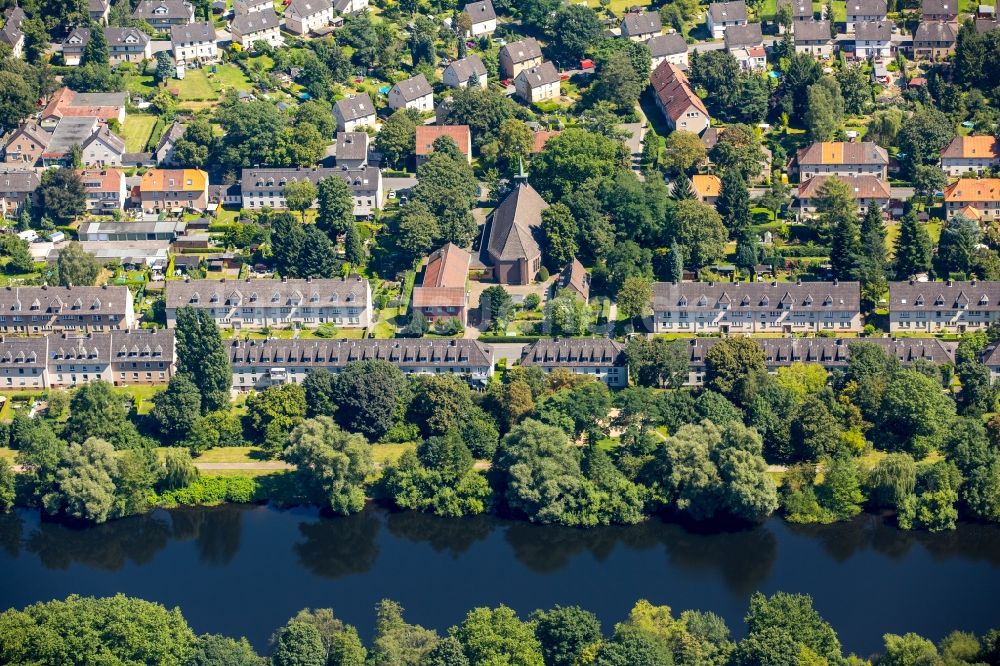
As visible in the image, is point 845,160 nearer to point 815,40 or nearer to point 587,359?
point 815,40

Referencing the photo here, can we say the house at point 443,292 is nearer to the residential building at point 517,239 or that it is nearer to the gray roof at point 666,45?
the residential building at point 517,239

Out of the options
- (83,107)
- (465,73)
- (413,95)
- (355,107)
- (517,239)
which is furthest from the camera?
(465,73)

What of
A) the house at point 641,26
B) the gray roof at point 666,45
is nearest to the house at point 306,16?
the house at point 641,26

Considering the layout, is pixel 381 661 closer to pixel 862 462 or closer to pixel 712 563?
pixel 712 563

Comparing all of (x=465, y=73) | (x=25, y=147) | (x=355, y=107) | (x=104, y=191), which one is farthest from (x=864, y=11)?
(x=25, y=147)

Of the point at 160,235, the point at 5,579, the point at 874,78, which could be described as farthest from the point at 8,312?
the point at 874,78
